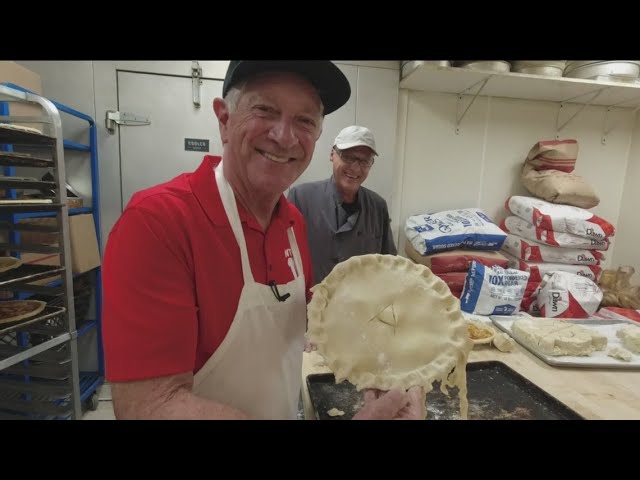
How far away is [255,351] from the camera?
0.98 metres

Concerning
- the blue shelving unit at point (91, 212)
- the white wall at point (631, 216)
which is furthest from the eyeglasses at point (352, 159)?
the white wall at point (631, 216)

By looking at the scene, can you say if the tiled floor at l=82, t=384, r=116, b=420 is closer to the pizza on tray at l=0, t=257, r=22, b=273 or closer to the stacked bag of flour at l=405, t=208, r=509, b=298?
the pizza on tray at l=0, t=257, r=22, b=273

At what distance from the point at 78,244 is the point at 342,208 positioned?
1.74 meters

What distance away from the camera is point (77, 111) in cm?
236

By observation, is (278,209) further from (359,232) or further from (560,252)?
(560,252)

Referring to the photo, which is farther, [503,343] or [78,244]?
[78,244]

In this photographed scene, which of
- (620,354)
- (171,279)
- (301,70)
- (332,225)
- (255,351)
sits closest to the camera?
(171,279)

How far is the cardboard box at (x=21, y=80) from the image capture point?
1.94m

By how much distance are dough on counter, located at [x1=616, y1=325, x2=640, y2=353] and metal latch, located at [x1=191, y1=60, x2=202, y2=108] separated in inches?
114

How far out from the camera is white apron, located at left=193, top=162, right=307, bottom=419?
92cm

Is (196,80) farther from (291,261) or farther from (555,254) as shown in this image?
(555,254)

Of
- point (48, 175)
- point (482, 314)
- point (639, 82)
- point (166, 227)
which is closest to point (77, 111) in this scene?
point (48, 175)

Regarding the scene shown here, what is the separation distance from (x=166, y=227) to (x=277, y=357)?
51cm

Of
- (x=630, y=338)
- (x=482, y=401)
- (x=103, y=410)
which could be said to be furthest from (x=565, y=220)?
(x=103, y=410)
